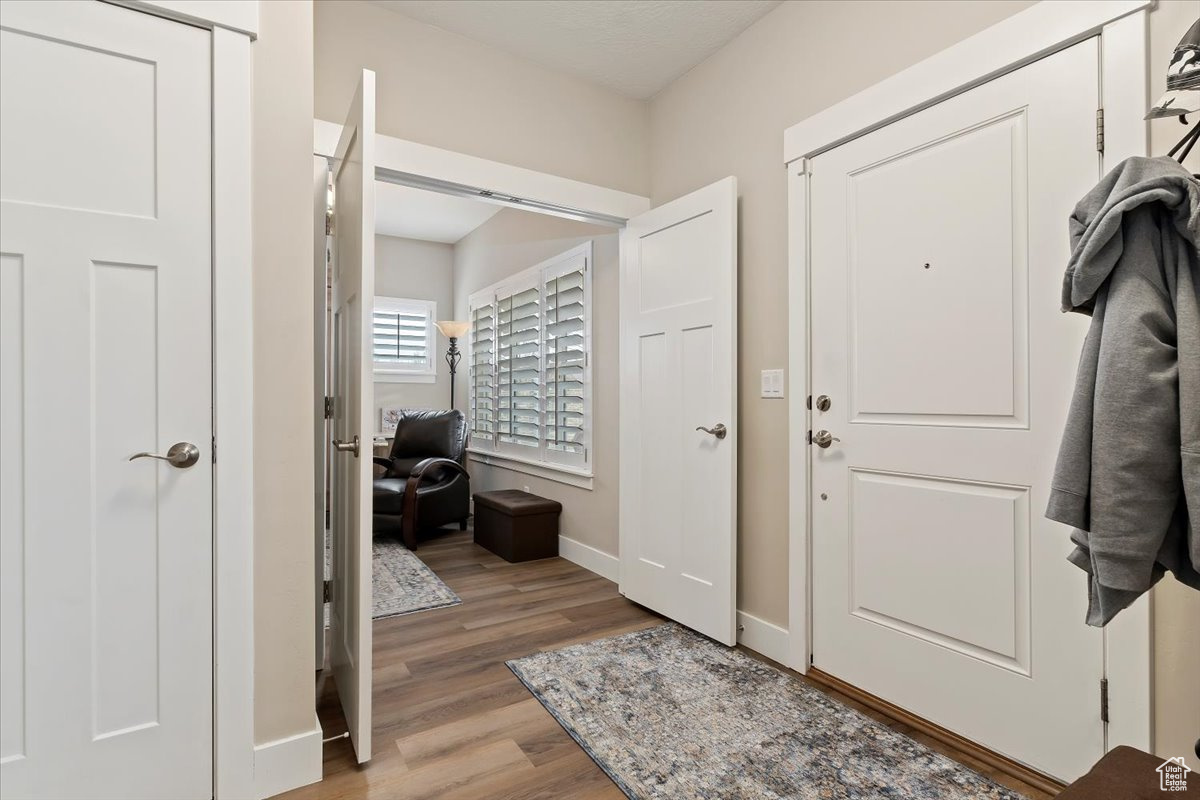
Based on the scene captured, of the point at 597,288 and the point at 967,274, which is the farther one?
the point at 597,288

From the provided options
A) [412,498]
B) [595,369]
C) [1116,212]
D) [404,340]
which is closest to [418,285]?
[404,340]

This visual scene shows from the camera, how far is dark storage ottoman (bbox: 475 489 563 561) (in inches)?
157

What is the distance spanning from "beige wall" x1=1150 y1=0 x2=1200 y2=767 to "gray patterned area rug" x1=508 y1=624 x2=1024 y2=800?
423 millimetres

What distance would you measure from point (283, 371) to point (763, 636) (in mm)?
2148

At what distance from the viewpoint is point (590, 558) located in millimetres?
3814

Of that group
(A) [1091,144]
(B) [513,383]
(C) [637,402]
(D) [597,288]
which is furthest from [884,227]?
(B) [513,383]

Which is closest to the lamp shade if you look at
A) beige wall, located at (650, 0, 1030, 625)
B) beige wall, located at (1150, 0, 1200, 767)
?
beige wall, located at (650, 0, 1030, 625)

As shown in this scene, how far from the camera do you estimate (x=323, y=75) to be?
2402 millimetres

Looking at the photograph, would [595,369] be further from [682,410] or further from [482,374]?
[482,374]

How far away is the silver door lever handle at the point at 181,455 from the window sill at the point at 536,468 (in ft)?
8.34

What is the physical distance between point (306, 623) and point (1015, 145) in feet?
8.28

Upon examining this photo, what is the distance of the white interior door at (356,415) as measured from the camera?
175 cm

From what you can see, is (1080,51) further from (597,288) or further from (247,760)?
(247,760)

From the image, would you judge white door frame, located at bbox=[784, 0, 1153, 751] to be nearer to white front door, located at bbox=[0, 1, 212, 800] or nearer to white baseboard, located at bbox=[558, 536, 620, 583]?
white baseboard, located at bbox=[558, 536, 620, 583]
